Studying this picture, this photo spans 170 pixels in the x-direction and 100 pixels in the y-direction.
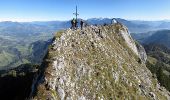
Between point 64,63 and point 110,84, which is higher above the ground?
point 64,63

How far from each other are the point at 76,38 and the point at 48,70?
71.7 feet

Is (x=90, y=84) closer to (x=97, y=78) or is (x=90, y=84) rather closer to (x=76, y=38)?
(x=97, y=78)

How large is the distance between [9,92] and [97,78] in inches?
2497

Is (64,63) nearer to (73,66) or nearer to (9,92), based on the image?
(73,66)

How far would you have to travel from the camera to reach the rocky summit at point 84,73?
1983 inches

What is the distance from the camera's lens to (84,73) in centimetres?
6159

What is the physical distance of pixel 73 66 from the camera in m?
59.1

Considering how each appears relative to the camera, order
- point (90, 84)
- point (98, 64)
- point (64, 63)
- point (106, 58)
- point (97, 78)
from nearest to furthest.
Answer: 1. point (64, 63)
2. point (90, 84)
3. point (97, 78)
4. point (98, 64)
5. point (106, 58)

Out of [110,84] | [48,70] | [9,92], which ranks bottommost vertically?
[9,92]

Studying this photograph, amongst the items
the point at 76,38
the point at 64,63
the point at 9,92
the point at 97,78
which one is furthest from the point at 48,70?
the point at 9,92

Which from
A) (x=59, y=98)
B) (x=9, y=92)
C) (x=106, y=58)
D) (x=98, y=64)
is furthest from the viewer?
(x=9, y=92)

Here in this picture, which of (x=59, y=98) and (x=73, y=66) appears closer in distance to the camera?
(x=59, y=98)

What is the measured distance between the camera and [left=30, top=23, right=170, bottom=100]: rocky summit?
50375 millimetres

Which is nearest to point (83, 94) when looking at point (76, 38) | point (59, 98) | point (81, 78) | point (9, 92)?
point (81, 78)
